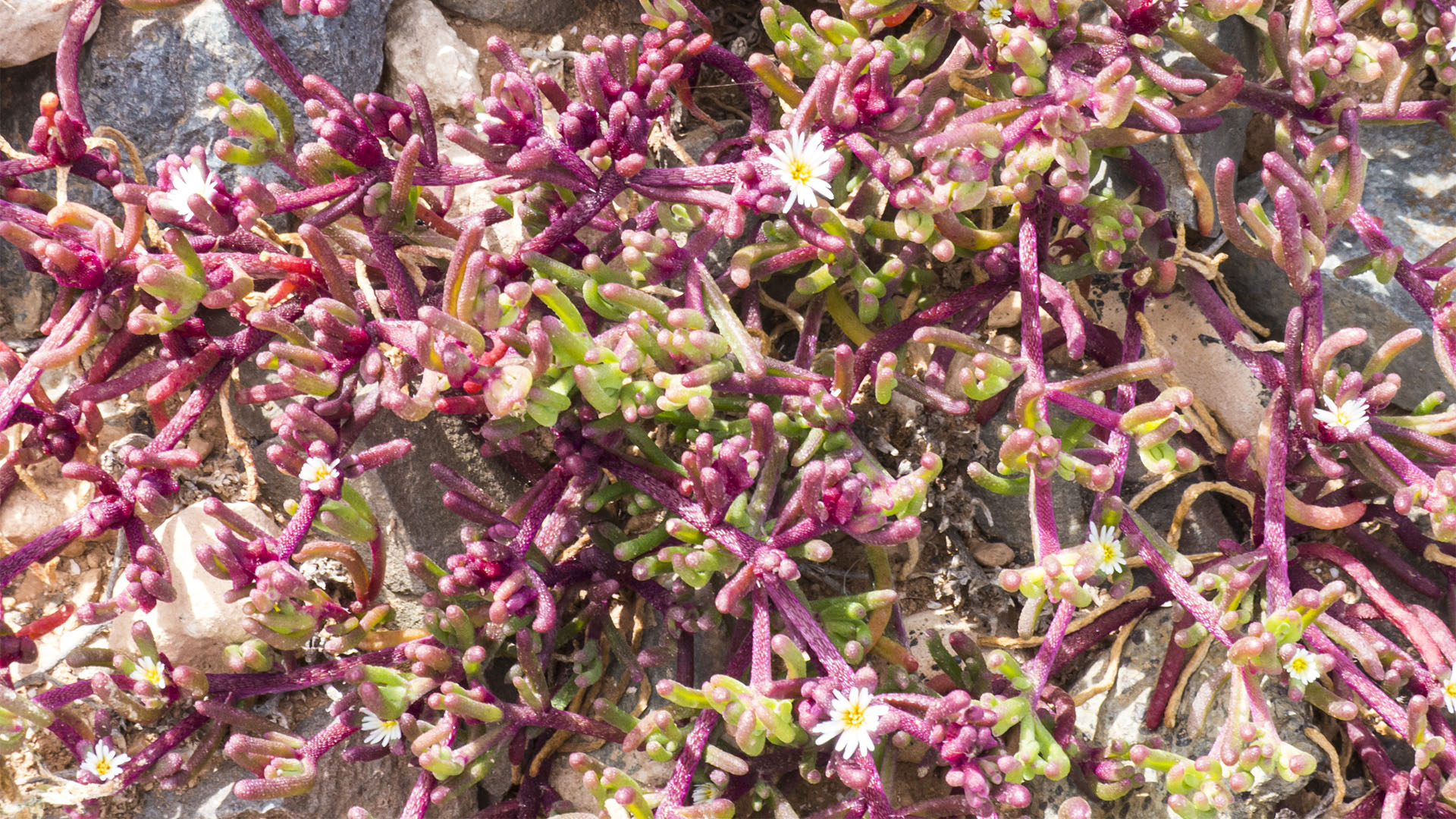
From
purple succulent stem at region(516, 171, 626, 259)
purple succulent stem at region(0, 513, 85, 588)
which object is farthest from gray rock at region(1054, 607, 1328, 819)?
purple succulent stem at region(0, 513, 85, 588)

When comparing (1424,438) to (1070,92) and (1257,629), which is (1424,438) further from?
(1070,92)

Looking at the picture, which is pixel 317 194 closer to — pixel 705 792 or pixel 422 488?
pixel 422 488

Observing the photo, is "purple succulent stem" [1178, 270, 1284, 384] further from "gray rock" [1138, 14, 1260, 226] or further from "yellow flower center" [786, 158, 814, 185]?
"yellow flower center" [786, 158, 814, 185]

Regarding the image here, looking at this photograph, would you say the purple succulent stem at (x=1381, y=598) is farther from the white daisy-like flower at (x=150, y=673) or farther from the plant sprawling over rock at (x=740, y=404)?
the white daisy-like flower at (x=150, y=673)

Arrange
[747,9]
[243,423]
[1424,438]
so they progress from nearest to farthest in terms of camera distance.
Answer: [1424,438]
[243,423]
[747,9]

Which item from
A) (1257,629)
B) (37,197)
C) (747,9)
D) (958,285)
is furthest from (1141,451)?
(37,197)

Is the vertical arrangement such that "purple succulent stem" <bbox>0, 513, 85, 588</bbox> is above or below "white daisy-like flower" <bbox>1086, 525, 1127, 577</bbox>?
above

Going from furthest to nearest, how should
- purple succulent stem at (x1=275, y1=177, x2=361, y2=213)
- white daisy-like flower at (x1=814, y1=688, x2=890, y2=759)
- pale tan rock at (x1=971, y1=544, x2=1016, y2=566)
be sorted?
pale tan rock at (x1=971, y1=544, x2=1016, y2=566), purple succulent stem at (x1=275, y1=177, x2=361, y2=213), white daisy-like flower at (x1=814, y1=688, x2=890, y2=759)
